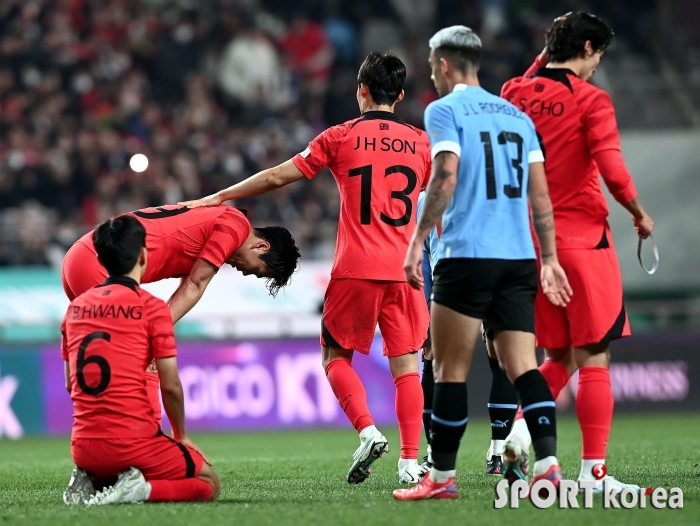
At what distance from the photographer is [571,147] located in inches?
238

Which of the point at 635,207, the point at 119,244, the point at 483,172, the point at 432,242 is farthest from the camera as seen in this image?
the point at 432,242

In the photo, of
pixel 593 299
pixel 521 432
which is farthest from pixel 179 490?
pixel 593 299

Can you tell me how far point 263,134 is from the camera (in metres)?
18.0

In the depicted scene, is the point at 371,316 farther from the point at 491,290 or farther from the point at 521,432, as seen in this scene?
the point at 491,290

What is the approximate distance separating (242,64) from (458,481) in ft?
42.5

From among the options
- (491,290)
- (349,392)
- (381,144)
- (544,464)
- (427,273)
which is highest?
(381,144)

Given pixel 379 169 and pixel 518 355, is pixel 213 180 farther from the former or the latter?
pixel 518 355

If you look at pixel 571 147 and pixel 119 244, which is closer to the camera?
pixel 119 244

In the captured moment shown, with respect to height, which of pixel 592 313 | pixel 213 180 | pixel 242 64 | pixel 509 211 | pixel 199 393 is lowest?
pixel 199 393

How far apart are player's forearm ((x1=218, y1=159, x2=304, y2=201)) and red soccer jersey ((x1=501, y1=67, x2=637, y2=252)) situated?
62.1 inches

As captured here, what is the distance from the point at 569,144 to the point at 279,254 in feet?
6.67

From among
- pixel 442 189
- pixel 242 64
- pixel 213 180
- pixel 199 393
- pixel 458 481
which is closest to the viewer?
pixel 442 189

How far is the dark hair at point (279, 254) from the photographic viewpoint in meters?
7.18

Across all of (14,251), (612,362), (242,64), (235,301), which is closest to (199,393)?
(235,301)
